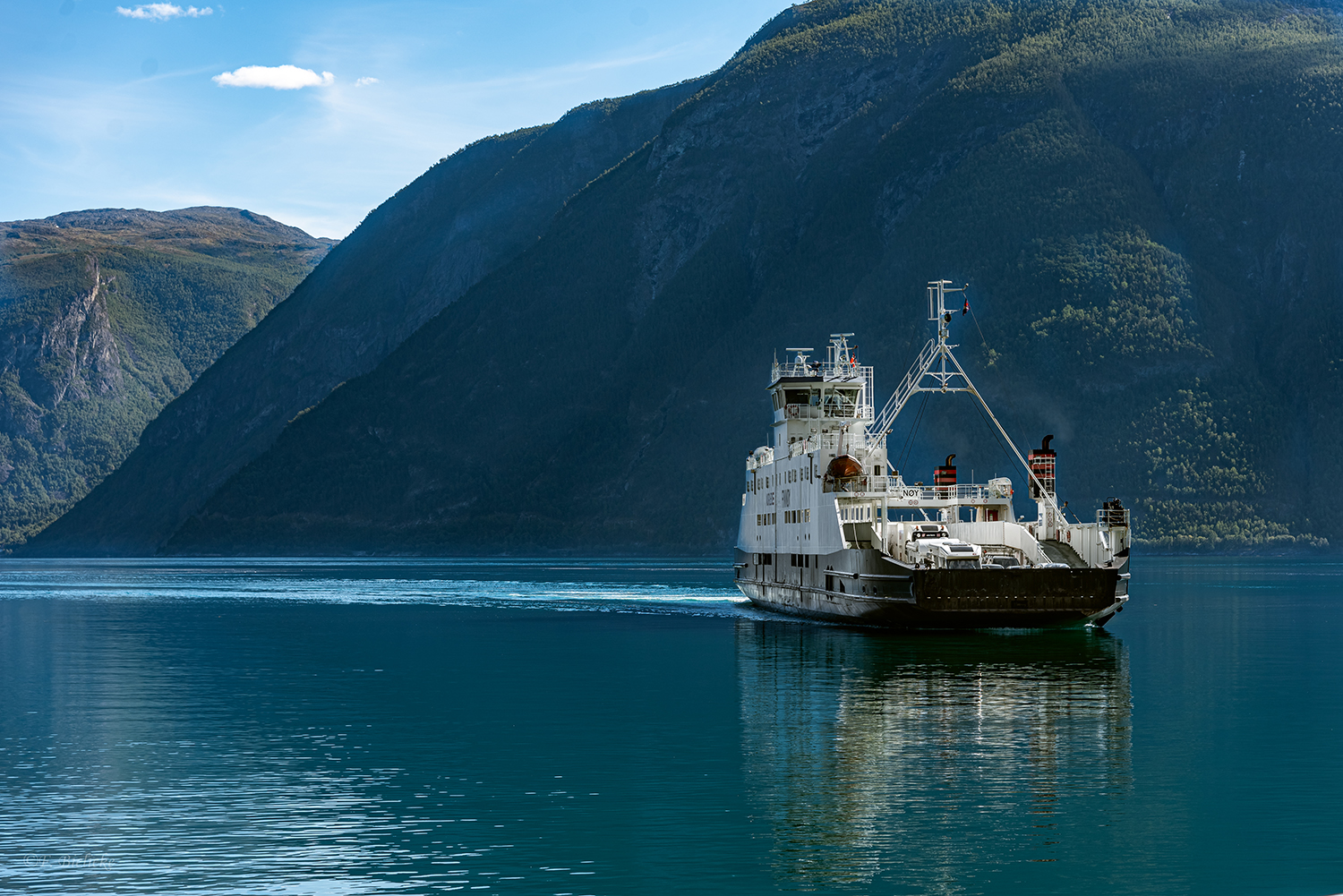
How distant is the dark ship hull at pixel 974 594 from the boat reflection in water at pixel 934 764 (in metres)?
6.31

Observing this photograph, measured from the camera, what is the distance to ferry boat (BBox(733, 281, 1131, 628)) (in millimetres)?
74562

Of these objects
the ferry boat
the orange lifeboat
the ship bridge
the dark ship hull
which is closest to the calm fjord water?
the dark ship hull

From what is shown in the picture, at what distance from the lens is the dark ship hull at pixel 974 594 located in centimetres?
7381

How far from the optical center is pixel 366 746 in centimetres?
4266

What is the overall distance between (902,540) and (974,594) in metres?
6.99

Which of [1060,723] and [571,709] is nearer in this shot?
[1060,723]

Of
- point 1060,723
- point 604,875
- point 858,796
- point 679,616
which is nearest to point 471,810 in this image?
point 604,875

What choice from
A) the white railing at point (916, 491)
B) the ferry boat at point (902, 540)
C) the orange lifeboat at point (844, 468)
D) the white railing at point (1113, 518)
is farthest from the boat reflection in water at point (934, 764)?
the orange lifeboat at point (844, 468)

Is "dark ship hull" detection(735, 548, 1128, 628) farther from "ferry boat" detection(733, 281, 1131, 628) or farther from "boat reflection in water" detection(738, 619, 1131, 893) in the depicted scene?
"boat reflection in water" detection(738, 619, 1131, 893)

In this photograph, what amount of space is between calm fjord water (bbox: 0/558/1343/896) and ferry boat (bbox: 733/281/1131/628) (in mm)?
2276

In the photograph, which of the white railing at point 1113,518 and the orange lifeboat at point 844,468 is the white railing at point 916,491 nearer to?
the orange lifeboat at point 844,468

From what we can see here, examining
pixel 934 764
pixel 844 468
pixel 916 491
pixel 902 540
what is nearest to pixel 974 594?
pixel 902 540

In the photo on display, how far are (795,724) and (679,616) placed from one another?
178 feet

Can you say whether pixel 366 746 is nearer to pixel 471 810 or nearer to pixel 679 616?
pixel 471 810
